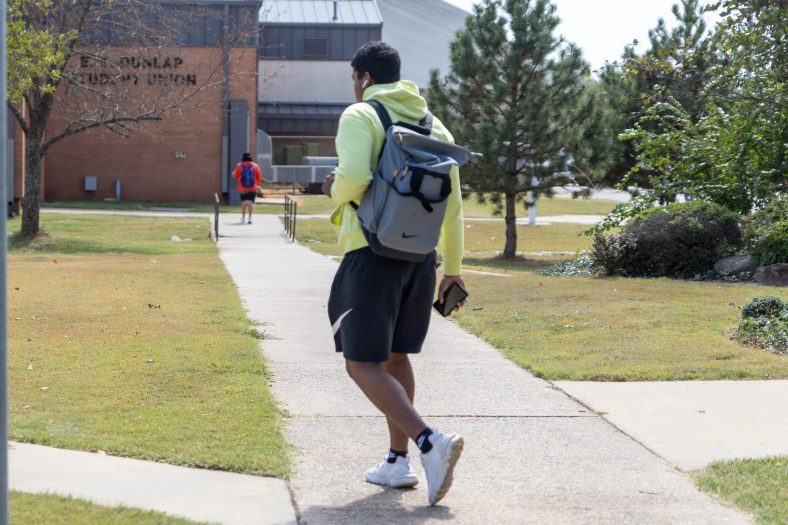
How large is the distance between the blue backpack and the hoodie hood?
77.3 feet

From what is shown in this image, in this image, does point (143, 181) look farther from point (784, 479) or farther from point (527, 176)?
point (784, 479)

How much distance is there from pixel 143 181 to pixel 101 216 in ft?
27.7

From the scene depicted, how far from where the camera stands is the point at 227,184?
133 feet

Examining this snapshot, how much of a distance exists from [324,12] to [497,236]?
23334 millimetres

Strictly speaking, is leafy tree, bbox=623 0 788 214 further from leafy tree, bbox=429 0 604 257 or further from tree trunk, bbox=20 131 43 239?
tree trunk, bbox=20 131 43 239

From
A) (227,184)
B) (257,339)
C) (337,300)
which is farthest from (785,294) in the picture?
(227,184)

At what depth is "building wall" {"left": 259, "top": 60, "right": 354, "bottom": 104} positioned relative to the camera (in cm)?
5012

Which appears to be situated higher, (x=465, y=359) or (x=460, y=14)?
(x=460, y=14)

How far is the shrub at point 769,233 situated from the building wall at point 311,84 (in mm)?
35190

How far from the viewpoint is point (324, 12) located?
51.0 metres

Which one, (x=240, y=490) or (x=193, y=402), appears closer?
(x=240, y=490)

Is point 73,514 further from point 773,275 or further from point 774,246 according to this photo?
point 774,246

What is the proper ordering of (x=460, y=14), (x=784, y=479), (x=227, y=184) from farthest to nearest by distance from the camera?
(x=460, y=14) → (x=227, y=184) → (x=784, y=479)

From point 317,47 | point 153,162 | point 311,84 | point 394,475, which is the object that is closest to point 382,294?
point 394,475
